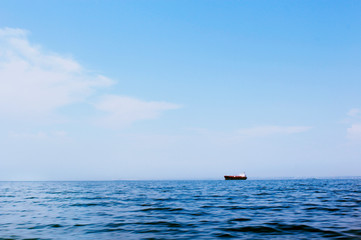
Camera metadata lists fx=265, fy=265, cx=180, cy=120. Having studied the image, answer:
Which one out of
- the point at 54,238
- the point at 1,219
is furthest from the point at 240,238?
the point at 1,219

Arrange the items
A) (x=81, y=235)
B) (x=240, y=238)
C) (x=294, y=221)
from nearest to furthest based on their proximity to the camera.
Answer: (x=240, y=238) → (x=81, y=235) → (x=294, y=221)

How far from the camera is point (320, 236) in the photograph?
36.9ft

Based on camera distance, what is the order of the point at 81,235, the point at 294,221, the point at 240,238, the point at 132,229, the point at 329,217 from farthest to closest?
1. the point at 329,217
2. the point at 294,221
3. the point at 132,229
4. the point at 81,235
5. the point at 240,238

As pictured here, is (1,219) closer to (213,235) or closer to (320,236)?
(213,235)

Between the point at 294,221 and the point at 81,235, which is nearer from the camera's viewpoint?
the point at 81,235

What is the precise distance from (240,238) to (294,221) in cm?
547

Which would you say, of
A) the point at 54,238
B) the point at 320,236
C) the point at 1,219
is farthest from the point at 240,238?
the point at 1,219

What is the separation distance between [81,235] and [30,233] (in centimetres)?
268

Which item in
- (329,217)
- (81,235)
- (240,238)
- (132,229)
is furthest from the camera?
(329,217)

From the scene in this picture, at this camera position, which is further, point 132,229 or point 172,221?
point 172,221

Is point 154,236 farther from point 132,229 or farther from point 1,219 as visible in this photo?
point 1,219

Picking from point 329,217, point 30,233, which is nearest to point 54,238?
point 30,233

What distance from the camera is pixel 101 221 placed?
624 inches

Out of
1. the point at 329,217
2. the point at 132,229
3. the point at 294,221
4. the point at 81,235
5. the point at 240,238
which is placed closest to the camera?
the point at 240,238
